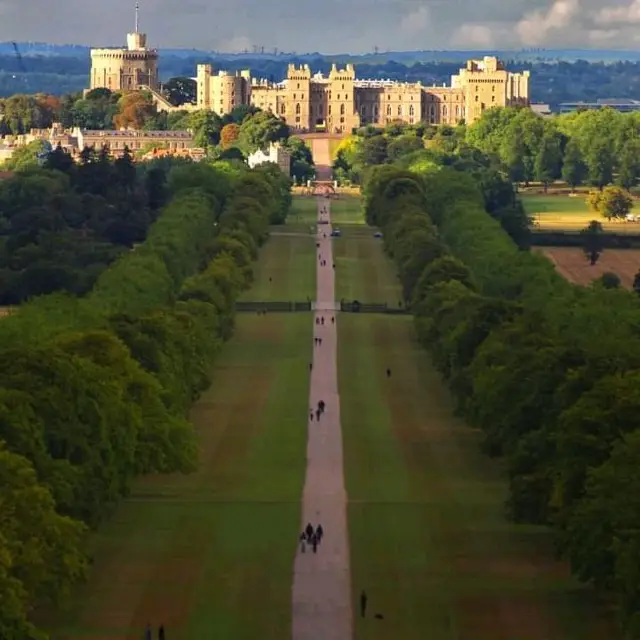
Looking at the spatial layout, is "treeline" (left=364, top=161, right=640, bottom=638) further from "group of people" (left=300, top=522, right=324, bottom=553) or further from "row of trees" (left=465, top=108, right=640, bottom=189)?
"row of trees" (left=465, top=108, right=640, bottom=189)

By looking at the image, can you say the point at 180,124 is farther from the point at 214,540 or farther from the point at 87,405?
the point at 214,540

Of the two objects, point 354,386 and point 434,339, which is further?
point 434,339

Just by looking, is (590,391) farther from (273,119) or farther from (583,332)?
(273,119)

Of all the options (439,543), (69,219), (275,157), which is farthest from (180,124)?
(439,543)

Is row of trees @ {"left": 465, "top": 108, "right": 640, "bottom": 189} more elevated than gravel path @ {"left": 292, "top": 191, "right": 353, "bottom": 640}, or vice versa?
gravel path @ {"left": 292, "top": 191, "right": 353, "bottom": 640}

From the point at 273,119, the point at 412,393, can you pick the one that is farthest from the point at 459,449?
the point at 273,119

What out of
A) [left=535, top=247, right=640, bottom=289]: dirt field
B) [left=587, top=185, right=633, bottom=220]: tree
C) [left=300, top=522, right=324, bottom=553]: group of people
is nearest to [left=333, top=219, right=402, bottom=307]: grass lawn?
[left=535, top=247, right=640, bottom=289]: dirt field

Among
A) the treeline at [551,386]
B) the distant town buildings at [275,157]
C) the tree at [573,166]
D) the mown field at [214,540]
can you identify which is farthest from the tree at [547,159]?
the mown field at [214,540]

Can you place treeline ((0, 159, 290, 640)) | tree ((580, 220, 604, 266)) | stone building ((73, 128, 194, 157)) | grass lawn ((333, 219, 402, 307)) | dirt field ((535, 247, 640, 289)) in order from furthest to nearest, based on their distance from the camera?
stone building ((73, 128, 194, 157))
tree ((580, 220, 604, 266))
dirt field ((535, 247, 640, 289))
grass lawn ((333, 219, 402, 307))
treeline ((0, 159, 290, 640))
